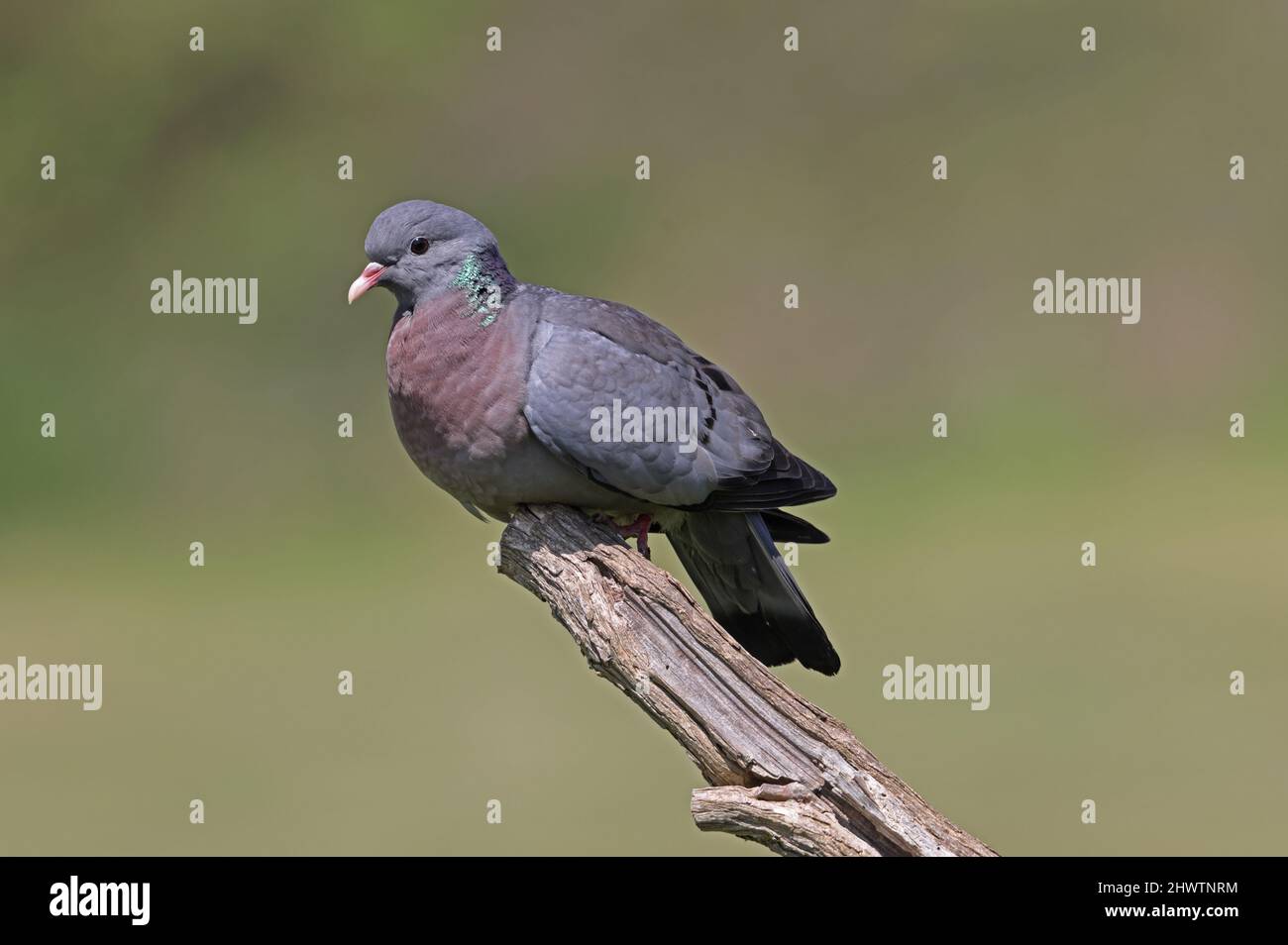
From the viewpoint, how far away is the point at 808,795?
3.31 m

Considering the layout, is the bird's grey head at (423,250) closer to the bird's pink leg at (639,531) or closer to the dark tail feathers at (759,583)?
the bird's pink leg at (639,531)

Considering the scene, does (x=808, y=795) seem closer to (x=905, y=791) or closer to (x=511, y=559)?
(x=905, y=791)

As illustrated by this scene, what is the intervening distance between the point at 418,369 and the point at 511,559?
519mm

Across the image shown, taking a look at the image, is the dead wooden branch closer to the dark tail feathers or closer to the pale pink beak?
the dark tail feathers

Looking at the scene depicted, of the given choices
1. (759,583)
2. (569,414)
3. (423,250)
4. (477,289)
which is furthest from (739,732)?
(423,250)

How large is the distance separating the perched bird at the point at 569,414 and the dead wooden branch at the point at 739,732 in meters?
0.30

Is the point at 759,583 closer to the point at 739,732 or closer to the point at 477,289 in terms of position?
the point at 739,732

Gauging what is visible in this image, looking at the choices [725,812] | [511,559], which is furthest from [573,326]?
[725,812]

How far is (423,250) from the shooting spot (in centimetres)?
375

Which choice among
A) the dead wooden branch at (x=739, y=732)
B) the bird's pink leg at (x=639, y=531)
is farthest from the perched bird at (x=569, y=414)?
the dead wooden branch at (x=739, y=732)

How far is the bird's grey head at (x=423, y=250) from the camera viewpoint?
146 inches

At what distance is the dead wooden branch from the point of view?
129 inches

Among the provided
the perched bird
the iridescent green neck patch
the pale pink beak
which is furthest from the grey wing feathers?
the pale pink beak

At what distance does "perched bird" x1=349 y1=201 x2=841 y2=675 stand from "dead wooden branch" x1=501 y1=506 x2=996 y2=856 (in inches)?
11.7
